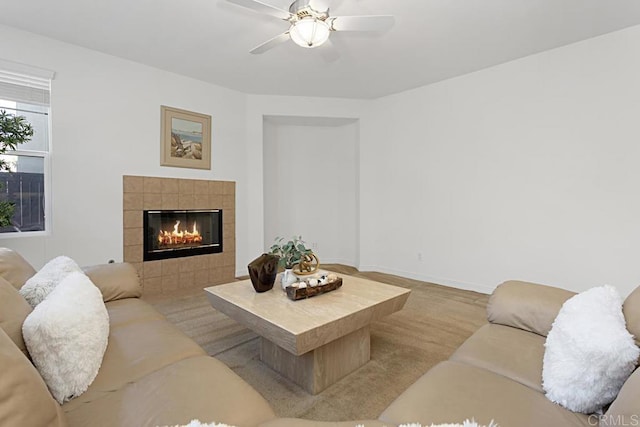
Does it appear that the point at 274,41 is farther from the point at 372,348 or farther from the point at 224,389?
the point at 372,348

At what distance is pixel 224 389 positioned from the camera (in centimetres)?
108

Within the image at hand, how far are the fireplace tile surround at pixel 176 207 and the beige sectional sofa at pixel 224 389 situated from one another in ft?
7.15

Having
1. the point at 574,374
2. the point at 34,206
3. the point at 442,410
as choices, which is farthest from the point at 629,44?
the point at 34,206

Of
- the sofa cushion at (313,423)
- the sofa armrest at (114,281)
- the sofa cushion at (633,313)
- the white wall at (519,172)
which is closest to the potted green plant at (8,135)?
the sofa armrest at (114,281)

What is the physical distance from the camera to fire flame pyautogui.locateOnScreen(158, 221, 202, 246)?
388 centimetres

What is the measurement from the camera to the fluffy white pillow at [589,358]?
0.92 m

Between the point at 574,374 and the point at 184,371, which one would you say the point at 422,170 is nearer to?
the point at 574,374

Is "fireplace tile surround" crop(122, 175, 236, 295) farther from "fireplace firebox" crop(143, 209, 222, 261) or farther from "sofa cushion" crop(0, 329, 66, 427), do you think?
"sofa cushion" crop(0, 329, 66, 427)

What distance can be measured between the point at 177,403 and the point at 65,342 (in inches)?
18.8

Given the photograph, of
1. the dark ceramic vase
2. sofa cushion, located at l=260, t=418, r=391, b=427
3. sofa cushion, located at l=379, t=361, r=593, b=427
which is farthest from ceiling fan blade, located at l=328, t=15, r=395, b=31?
sofa cushion, located at l=260, t=418, r=391, b=427

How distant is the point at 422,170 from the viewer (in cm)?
438

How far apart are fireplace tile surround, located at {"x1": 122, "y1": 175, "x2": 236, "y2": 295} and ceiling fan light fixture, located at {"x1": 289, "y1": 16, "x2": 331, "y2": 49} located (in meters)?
2.59

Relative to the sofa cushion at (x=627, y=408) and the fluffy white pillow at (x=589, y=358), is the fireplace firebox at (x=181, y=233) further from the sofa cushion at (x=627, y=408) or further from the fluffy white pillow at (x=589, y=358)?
the sofa cushion at (x=627, y=408)

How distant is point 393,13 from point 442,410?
287 cm
